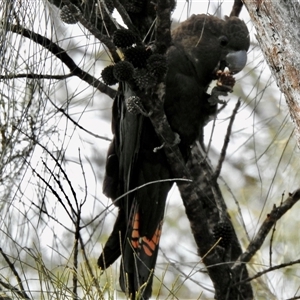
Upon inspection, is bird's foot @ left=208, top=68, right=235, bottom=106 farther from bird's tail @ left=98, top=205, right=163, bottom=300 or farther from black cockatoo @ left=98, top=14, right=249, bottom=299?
bird's tail @ left=98, top=205, right=163, bottom=300

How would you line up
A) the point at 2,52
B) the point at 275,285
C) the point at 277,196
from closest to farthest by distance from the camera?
the point at 2,52 < the point at 275,285 < the point at 277,196

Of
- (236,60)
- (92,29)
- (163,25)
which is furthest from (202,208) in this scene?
(92,29)

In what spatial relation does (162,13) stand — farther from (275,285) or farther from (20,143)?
(275,285)

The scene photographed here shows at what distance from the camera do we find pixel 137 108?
2.11 m

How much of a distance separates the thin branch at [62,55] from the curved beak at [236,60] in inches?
21.6

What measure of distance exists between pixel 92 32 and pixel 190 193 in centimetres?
85

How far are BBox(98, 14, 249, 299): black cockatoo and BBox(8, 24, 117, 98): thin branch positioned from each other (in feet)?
0.78

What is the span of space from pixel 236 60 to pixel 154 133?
1.47 ft

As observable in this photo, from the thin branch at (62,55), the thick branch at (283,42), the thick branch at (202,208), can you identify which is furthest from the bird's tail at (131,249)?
the thick branch at (283,42)

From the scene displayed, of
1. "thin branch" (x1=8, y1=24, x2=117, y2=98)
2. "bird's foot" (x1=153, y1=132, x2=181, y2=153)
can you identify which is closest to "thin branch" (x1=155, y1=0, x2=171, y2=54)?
"thin branch" (x1=8, y1=24, x2=117, y2=98)

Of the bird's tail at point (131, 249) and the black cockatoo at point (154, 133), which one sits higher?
the black cockatoo at point (154, 133)

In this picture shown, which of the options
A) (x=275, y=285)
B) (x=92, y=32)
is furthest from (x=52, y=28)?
(x=275, y=285)

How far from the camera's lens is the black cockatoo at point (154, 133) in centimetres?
254

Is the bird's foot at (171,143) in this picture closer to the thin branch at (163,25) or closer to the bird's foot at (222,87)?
the bird's foot at (222,87)
